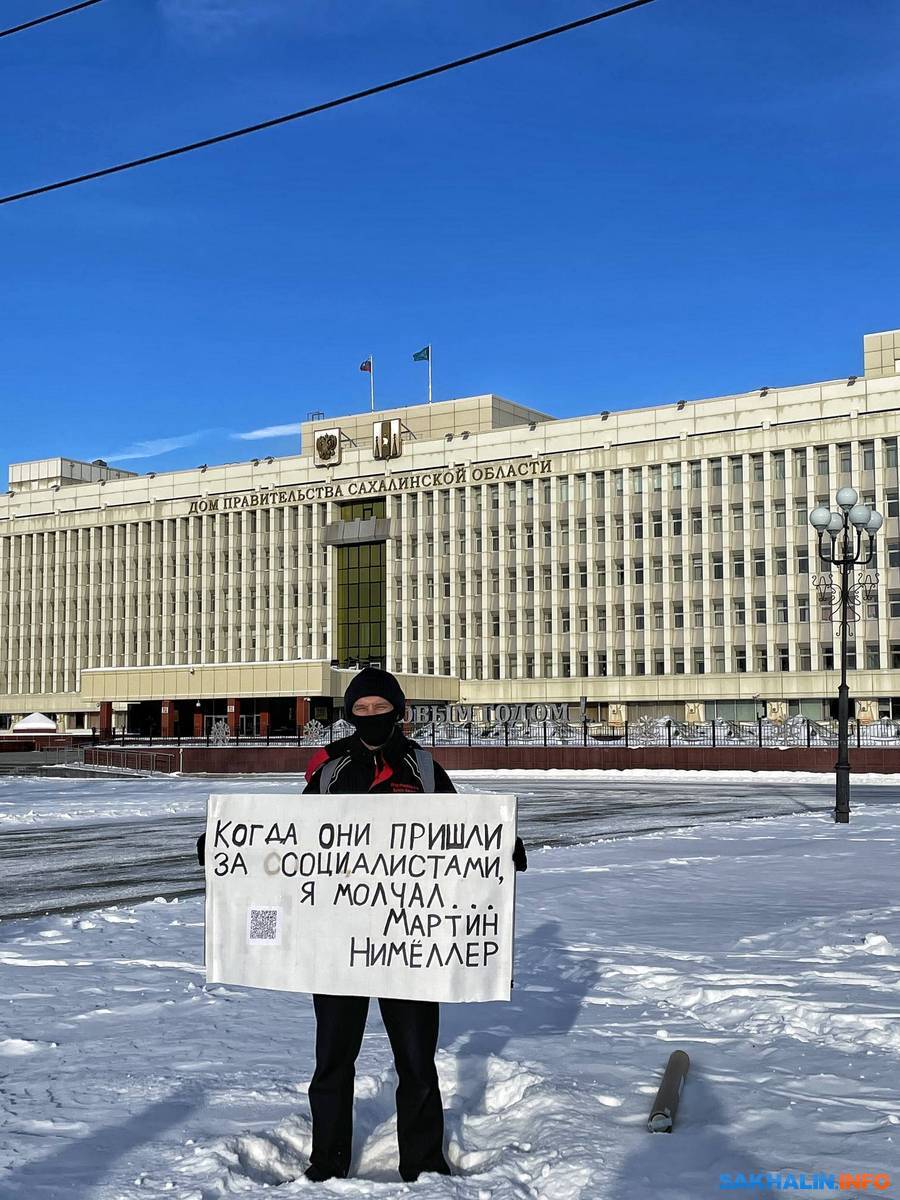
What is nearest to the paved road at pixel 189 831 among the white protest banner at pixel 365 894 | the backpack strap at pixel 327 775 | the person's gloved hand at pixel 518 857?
the white protest banner at pixel 365 894

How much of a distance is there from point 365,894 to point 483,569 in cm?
9627

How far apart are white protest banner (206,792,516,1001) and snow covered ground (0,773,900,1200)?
31.2 inches

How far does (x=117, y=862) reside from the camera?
17797mm

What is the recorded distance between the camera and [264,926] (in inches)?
234

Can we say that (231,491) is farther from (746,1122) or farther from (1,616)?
(746,1122)

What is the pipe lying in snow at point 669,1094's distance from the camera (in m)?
5.68

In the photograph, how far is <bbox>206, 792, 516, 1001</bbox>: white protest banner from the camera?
561 cm

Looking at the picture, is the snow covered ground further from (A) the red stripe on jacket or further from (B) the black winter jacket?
(A) the red stripe on jacket

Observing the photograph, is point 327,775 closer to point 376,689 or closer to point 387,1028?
point 376,689

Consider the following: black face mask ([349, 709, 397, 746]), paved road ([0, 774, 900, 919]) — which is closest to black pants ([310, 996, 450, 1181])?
black face mask ([349, 709, 397, 746])

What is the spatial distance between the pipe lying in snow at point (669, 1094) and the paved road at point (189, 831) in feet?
27.1

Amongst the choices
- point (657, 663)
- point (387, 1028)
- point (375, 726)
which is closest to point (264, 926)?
point (387, 1028)

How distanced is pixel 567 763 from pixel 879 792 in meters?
17.0

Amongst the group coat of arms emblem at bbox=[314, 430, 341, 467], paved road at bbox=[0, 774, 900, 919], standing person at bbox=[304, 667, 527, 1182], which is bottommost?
paved road at bbox=[0, 774, 900, 919]
